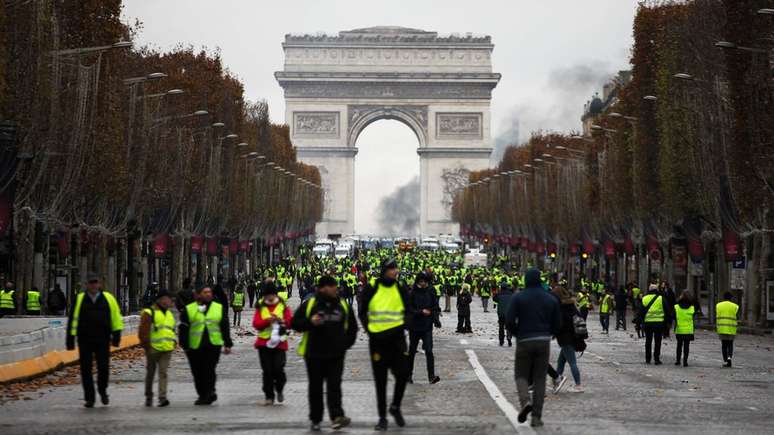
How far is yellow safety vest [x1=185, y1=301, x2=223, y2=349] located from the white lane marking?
3.45 m

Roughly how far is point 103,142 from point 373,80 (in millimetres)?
125020

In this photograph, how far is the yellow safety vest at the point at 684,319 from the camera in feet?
109

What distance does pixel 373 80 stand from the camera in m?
176

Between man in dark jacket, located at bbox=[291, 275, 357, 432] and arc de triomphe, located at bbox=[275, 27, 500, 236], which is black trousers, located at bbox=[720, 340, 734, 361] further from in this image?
arc de triomphe, located at bbox=[275, 27, 500, 236]

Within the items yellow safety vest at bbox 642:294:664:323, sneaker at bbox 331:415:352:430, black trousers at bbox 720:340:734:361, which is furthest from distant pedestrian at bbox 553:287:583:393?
black trousers at bbox 720:340:734:361

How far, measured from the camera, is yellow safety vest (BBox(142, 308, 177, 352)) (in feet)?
76.3

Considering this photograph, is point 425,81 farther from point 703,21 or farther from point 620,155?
point 703,21

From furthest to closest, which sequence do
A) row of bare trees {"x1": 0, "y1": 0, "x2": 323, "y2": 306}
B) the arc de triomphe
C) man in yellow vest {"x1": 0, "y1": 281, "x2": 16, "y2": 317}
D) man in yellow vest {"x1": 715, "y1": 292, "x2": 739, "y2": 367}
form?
the arc de triomphe < man in yellow vest {"x1": 0, "y1": 281, "x2": 16, "y2": 317} < row of bare trees {"x1": 0, "y1": 0, "x2": 323, "y2": 306} < man in yellow vest {"x1": 715, "y1": 292, "x2": 739, "y2": 367}

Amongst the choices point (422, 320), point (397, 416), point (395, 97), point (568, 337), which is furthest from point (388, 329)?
point (395, 97)

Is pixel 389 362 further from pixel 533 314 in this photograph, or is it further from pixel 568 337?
pixel 568 337

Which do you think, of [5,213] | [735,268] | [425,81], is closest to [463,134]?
[425,81]

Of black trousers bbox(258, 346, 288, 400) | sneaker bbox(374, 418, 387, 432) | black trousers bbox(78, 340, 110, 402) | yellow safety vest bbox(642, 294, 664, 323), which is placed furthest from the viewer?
yellow safety vest bbox(642, 294, 664, 323)

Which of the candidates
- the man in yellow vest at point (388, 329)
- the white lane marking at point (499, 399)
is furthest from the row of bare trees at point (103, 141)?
the man in yellow vest at point (388, 329)

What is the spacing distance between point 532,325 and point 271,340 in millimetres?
3716
